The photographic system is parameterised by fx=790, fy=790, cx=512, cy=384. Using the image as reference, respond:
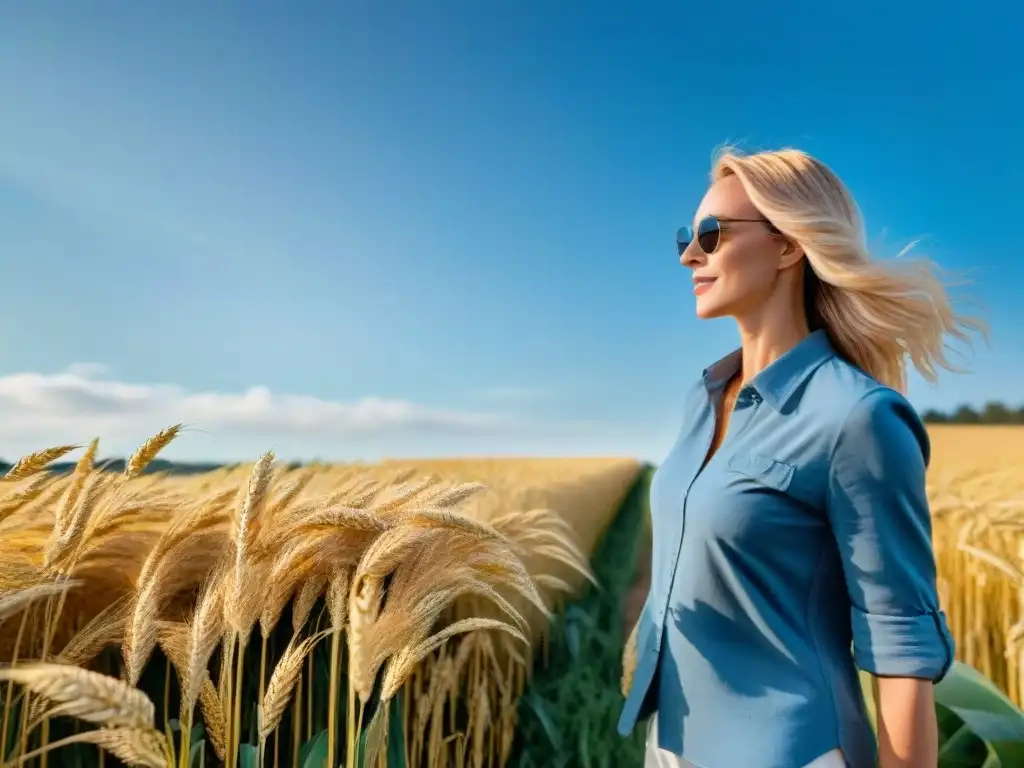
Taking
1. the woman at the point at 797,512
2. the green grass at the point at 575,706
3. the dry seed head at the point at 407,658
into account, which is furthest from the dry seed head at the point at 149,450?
the green grass at the point at 575,706

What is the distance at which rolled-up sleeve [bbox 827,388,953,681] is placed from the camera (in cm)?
130

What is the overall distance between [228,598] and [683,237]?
1.26 metres

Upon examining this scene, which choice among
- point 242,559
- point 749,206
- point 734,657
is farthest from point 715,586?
point 242,559

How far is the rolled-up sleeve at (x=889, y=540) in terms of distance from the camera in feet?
4.27

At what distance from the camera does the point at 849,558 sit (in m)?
1.35

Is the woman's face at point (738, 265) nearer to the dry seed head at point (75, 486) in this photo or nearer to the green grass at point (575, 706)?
the dry seed head at point (75, 486)

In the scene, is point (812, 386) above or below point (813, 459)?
above

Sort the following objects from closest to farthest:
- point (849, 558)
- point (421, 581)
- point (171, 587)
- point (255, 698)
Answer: point (849, 558), point (421, 581), point (171, 587), point (255, 698)

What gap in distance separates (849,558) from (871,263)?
23.5 inches

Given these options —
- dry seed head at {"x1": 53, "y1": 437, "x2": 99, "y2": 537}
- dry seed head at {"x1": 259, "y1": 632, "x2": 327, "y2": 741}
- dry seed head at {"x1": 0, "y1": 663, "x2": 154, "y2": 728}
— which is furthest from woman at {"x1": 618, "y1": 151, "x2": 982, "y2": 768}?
dry seed head at {"x1": 53, "y1": 437, "x2": 99, "y2": 537}

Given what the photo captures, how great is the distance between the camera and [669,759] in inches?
62.9

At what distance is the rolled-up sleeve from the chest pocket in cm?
8

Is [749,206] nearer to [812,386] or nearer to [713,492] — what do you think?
[812,386]

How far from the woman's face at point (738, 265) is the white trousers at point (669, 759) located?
0.84m
